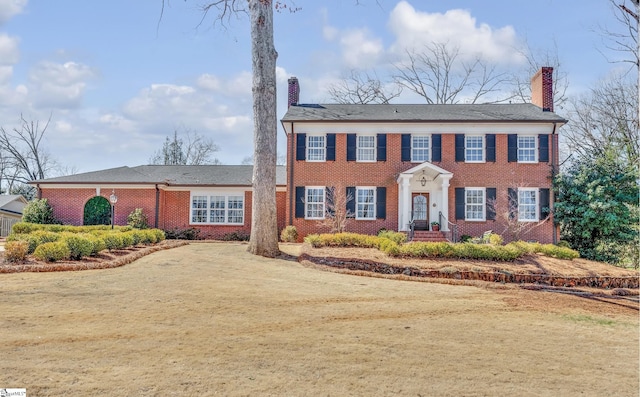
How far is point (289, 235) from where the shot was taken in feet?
62.6

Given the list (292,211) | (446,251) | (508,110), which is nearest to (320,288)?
(446,251)

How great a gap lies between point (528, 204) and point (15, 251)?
726 inches

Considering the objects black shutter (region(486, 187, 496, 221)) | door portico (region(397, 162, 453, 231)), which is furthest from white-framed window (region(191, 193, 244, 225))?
black shutter (region(486, 187, 496, 221))

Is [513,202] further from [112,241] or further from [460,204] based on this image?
[112,241]

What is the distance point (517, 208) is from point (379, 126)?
6.85 metres

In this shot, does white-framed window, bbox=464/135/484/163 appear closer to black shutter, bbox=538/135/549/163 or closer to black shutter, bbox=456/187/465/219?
black shutter, bbox=456/187/465/219

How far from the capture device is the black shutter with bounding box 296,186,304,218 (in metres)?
20.2

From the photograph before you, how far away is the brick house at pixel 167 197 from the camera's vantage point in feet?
69.5

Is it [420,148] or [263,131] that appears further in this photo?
[420,148]

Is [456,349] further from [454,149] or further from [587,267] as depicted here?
[454,149]

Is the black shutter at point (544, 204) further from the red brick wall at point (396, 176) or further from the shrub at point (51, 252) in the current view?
the shrub at point (51, 252)

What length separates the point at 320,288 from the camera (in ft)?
28.0

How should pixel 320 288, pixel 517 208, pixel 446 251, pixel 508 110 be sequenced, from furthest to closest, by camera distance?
pixel 508 110
pixel 517 208
pixel 446 251
pixel 320 288

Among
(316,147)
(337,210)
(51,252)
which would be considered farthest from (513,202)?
(51,252)
